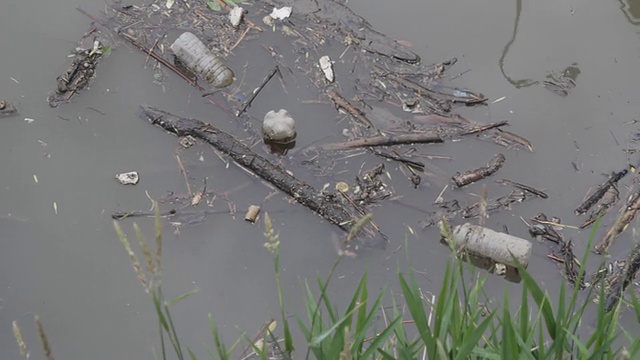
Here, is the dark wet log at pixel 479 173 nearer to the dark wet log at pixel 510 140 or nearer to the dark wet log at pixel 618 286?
the dark wet log at pixel 510 140

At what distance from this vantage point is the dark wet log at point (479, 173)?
3.33 meters

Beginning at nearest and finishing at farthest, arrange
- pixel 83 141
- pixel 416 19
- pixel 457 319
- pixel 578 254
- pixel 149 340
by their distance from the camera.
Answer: pixel 457 319 → pixel 149 340 → pixel 578 254 → pixel 83 141 → pixel 416 19

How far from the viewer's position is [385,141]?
3428 mm

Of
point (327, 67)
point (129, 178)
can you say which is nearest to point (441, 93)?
point (327, 67)

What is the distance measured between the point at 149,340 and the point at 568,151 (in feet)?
6.94

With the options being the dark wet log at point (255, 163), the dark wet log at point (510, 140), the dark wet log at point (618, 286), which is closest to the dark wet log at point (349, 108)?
the dark wet log at point (255, 163)

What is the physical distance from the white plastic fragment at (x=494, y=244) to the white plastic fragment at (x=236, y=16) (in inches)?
63.4

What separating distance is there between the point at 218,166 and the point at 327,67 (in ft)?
2.52

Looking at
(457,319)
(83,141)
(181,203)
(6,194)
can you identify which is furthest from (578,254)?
(6,194)

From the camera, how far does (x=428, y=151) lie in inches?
135

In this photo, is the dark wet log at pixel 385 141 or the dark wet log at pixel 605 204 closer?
the dark wet log at pixel 605 204

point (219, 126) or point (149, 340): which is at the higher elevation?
point (219, 126)

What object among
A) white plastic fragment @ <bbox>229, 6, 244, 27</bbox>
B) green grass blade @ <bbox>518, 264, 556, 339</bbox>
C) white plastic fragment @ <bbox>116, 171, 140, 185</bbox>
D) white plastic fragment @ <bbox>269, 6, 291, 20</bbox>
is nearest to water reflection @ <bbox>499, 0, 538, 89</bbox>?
white plastic fragment @ <bbox>269, 6, 291, 20</bbox>

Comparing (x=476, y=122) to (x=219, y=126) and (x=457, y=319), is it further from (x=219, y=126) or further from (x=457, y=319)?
(x=457, y=319)
